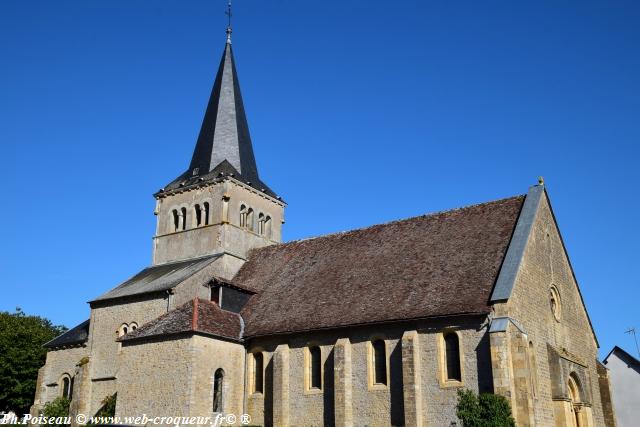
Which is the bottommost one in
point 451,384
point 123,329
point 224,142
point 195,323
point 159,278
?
point 451,384

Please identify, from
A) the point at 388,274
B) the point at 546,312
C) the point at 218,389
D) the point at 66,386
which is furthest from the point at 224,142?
the point at 546,312

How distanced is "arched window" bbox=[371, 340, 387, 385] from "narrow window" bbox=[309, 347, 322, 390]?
246 centimetres

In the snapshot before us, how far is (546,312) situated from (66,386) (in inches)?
926

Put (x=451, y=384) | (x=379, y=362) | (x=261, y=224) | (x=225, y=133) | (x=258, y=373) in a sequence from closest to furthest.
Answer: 1. (x=451, y=384)
2. (x=379, y=362)
3. (x=258, y=373)
4. (x=261, y=224)
5. (x=225, y=133)

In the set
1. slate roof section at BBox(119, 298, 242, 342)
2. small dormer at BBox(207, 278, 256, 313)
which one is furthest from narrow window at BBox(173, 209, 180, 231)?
slate roof section at BBox(119, 298, 242, 342)

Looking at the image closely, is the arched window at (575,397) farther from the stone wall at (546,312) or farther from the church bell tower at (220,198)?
the church bell tower at (220,198)

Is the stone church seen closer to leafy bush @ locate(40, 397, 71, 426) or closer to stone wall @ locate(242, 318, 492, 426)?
stone wall @ locate(242, 318, 492, 426)

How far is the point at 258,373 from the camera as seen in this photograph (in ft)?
94.5

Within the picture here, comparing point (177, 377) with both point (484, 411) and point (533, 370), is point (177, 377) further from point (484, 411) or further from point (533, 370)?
point (533, 370)

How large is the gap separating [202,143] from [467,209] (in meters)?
17.1

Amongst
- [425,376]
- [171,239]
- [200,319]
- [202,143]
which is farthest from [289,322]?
[202,143]

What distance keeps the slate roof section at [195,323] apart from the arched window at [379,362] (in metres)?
6.38

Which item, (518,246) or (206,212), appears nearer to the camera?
(518,246)

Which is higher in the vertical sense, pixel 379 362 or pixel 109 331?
pixel 109 331
